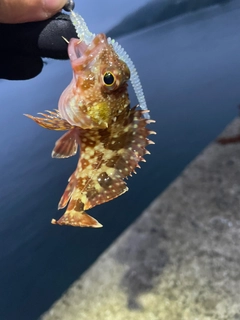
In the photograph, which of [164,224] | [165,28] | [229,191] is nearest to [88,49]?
[164,224]

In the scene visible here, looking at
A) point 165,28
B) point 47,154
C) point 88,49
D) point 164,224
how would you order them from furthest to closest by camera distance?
point 165,28 → point 47,154 → point 164,224 → point 88,49

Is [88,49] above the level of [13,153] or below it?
above

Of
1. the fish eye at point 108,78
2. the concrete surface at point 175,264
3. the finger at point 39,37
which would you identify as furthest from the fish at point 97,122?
the concrete surface at point 175,264

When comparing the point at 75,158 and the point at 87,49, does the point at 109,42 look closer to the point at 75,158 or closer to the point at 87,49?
the point at 87,49

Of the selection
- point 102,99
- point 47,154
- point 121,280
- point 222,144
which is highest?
point 102,99

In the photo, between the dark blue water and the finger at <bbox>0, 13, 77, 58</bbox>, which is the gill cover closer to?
the finger at <bbox>0, 13, 77, 58</bbox>

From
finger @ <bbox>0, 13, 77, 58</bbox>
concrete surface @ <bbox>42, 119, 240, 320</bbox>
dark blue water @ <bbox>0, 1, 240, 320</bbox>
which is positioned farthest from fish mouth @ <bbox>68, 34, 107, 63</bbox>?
dark blue water @ <bbox>0, 1, 240, 320</bbox>

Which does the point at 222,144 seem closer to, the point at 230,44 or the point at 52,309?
the point at 230,44
